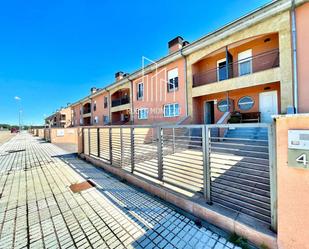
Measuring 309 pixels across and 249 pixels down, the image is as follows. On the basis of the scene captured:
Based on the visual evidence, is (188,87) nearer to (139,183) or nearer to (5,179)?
(139,183)

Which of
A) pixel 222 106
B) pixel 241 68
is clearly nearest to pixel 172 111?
pixel 222 106

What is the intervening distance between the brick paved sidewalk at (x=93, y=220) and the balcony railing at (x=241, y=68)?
10300mm

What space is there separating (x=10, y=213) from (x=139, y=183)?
2966 mm

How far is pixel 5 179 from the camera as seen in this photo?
5.59m

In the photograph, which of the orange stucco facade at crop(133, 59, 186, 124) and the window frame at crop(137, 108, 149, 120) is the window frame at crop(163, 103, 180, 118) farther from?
the window frame at crop(137, 108, 149, 120)

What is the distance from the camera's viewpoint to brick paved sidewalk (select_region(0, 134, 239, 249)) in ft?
7.97

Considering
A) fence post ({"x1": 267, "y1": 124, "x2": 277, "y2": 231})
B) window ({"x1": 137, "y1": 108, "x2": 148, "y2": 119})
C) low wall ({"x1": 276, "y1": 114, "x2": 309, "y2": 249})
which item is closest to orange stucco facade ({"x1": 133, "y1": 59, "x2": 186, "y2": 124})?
window ({"x1": 137, "y1": 108, "x2": 148, "y2": 119})

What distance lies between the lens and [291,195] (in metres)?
1.85

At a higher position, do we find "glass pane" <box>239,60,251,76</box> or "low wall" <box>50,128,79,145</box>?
"glass pane" <box>239,60,251,76</box>

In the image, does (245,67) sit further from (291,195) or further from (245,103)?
(291,195)

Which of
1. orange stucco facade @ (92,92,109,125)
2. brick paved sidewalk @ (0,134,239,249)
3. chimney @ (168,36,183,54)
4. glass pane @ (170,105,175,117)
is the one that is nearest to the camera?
brick paved sidewalk @ (0,134,239,249)

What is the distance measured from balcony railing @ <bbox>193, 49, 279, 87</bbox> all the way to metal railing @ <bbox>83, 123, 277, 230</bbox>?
4690 millimetres

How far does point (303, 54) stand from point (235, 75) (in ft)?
14.3

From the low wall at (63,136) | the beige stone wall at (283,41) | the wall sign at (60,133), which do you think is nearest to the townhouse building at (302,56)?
the beige stone wall at (283,41)
